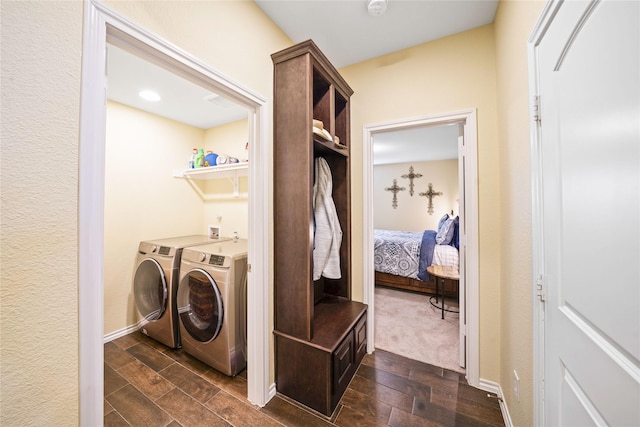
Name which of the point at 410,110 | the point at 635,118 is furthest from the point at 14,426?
the point at 410,110

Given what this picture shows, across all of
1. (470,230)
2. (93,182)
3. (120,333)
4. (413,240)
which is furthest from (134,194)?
(413,240)

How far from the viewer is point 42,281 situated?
2.26ft

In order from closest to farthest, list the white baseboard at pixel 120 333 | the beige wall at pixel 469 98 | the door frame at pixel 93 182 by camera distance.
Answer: the door frame at pixel 93 182 → the beige wall at pixel 469 98 → the white baseboard at pixel 120 333

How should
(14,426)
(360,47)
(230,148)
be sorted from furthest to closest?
(230,148), (360,47), (14,426)

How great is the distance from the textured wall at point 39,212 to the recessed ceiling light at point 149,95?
67.0 inches

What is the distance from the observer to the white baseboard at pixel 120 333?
2264mm

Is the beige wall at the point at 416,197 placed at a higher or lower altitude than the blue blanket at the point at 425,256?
higher

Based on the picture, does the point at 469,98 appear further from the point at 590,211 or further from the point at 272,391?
the point at 272,391

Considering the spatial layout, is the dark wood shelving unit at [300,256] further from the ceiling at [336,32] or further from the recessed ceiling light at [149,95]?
the recessed ceiling light at [149,95]

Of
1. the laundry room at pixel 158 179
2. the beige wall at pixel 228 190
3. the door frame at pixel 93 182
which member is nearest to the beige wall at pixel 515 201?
the door frame at pixel 93 182

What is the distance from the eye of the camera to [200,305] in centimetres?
188

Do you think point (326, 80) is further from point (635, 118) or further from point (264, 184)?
point (635, 118)

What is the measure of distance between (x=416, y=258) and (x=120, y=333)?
3.83m

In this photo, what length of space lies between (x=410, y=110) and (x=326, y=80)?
2.45ft
